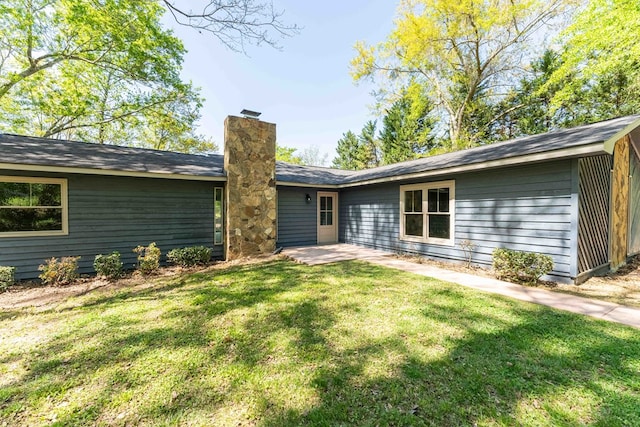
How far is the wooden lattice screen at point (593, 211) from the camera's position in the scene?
464cm

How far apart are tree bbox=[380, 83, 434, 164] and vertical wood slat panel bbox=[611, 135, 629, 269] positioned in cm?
1347

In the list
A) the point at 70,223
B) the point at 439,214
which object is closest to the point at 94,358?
the point at 70,223

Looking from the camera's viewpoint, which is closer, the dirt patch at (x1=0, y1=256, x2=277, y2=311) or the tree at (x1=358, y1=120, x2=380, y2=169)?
the dirt patch at (x1=0, y1=256, x2=277, y2=311)

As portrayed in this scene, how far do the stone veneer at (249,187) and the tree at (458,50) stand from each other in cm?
1283

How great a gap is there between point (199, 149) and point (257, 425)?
22.1 m

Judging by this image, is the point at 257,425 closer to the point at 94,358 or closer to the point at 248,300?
the point at 94,358

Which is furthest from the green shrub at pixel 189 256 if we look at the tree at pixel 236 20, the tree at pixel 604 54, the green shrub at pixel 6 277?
the tree at pixel 604 54

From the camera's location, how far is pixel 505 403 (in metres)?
1.93

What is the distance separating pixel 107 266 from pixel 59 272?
0.74m

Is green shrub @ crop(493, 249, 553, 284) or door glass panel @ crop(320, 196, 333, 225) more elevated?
door glass panel @ crop(320, 196, 333, 225)

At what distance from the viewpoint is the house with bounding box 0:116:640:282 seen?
4.76 metres

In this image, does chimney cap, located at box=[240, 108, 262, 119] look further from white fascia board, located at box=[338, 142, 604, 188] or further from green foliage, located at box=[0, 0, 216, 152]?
green foliage, located at box=[0, 0, 216, 152]

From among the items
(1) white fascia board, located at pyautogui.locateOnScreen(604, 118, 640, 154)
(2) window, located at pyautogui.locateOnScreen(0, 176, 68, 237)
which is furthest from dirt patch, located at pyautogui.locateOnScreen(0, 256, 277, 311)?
(1) white fascia board, located at pyautogui.locateOnScreen(604, 118, 640, 154)

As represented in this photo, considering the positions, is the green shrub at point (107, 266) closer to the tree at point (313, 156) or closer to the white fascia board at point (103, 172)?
the white fascia board at point (103, 172)
